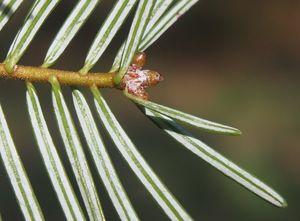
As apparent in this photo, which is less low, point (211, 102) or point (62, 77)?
point (62, 77)

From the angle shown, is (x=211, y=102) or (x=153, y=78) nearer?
(x=153, y=78)

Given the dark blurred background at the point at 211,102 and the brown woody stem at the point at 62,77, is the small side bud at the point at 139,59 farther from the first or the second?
the dark blurred background at the point at 211,102

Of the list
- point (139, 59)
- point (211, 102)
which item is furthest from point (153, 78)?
point (211, 102)

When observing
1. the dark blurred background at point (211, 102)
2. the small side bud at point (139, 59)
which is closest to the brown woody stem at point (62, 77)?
the small side bud at point (139, 59)

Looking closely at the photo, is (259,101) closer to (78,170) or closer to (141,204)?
(141,204)

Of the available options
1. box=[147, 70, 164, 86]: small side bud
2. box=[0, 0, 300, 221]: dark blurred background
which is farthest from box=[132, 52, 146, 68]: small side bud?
box=[0, 0, 300, 221]: dark blurred background

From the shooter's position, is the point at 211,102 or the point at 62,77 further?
the point at 211,102

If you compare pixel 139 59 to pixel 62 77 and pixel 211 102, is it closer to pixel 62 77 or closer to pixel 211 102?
pixel 62 77
